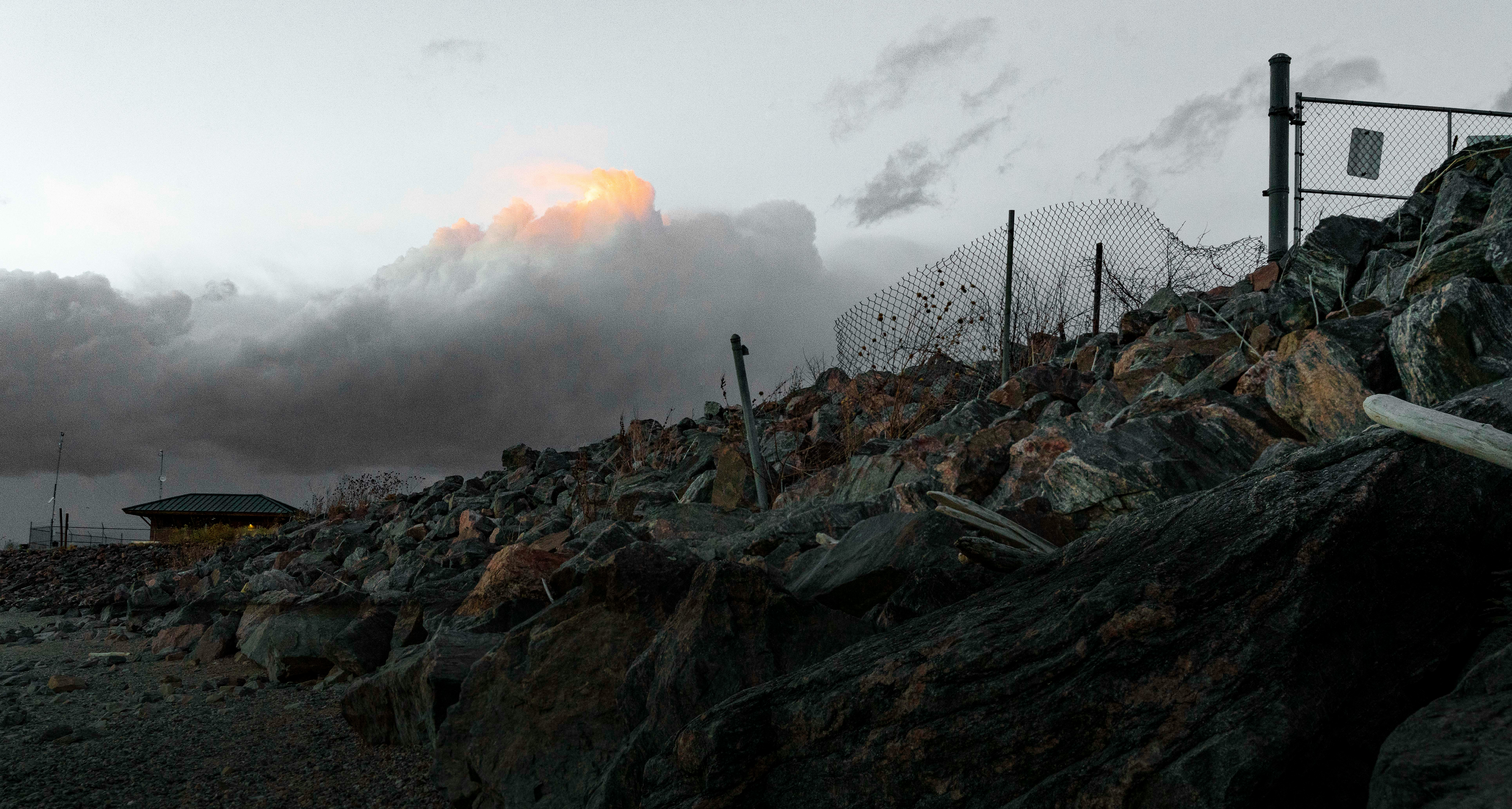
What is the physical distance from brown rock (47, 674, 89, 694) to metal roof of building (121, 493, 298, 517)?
27113 millimetres

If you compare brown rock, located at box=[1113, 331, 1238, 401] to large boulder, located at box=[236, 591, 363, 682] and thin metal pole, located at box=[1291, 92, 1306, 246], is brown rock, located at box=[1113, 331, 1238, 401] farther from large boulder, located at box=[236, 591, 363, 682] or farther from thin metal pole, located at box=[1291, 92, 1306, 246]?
large boulder, located at box=[236, 591, 363, 682]

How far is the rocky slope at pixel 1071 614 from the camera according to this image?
5.01ft

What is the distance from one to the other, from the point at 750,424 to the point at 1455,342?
446 cm

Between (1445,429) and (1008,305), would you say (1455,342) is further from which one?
(1008,305)

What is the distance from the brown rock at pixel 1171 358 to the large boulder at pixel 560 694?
379cm

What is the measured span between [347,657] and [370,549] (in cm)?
664

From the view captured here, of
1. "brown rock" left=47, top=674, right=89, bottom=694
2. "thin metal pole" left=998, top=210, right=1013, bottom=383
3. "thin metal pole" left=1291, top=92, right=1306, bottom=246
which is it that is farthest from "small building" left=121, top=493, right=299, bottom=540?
"thin metal pole" left=1291, top=92, right=1306, bottom=246

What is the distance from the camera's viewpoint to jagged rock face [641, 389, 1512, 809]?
4.90 ft

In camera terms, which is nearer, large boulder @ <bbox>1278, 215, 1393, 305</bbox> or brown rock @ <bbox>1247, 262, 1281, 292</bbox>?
large boulder @ <bbox>1278, 215, 1393, 305</bbox>

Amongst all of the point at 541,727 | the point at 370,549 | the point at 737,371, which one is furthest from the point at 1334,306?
the point at 370,549

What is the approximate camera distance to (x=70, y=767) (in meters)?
3.90

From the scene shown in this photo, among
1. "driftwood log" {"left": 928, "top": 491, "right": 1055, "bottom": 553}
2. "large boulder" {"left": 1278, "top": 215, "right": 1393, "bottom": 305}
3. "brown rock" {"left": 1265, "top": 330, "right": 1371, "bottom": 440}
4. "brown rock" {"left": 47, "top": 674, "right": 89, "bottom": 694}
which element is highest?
"large boulder" {"left": 1278, "top": 215, "right": 1393, "bottom": 305}

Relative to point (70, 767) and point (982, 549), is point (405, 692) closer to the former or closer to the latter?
point (70, 767)

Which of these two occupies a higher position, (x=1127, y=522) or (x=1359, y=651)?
(x=1127, y=522)
